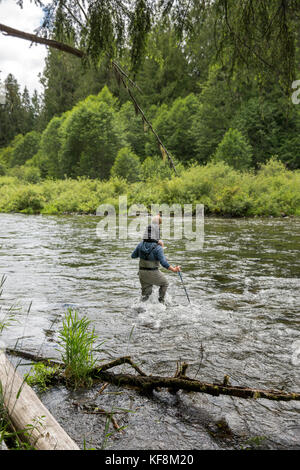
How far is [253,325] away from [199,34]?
171 inches

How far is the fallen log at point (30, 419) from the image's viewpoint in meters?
2.45

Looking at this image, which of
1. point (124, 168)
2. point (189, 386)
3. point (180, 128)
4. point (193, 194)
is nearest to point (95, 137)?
point (124, 168)

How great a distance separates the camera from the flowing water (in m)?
3.32

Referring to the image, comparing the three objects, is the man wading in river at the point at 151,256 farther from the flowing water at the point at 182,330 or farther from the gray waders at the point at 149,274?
the flowing water at the point at 182,330

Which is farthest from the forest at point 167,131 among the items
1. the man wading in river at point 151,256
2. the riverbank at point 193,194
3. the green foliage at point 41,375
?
the green foliage at point 41,375

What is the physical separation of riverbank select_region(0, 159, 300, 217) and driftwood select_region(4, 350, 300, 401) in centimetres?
2129

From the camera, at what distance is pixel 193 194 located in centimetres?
2759

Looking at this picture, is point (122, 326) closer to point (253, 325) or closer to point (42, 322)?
point (42, 322)

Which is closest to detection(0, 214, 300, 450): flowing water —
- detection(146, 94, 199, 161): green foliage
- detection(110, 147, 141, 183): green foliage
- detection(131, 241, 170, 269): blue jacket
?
detection(131, 241, 170, 269): blue jacket

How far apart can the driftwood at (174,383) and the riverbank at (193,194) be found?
21.3 metres

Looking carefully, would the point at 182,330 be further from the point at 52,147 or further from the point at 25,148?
the point at 25,148

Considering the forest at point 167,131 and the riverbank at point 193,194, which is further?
the riverbank at point 193,194
